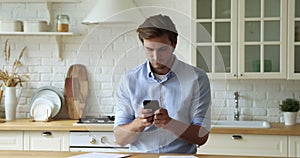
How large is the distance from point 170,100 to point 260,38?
1.83 m

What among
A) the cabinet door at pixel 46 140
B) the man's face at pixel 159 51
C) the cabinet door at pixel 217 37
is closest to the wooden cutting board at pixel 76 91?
the cabinet door at pixel 46 140

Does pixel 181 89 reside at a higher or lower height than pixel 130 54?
lower

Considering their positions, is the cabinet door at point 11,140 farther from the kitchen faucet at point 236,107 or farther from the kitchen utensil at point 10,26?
the kitchen faucet at point 236,107

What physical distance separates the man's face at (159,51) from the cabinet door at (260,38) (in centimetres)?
173

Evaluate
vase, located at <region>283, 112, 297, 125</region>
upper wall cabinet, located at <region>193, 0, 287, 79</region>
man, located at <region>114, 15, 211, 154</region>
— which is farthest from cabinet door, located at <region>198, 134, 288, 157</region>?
man, located at <region>114, 15, 211, 154</region>

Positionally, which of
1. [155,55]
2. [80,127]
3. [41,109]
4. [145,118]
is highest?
[155,55]

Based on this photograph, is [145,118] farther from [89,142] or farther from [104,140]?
[89,142]

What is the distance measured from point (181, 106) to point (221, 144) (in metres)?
1.51

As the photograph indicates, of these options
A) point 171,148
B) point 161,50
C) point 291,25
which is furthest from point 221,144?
point 161,50

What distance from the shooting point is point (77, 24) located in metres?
4.51

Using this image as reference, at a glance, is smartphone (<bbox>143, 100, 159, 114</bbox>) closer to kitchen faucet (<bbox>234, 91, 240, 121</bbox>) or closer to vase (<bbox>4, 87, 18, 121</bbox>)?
kitchen faucet (<bbox>234, 91, 240, 121</bbox>)

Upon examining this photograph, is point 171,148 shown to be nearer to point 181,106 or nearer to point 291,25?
point 181,106

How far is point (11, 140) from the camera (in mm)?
3982

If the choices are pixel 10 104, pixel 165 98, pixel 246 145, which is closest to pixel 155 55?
pixel 165 98
